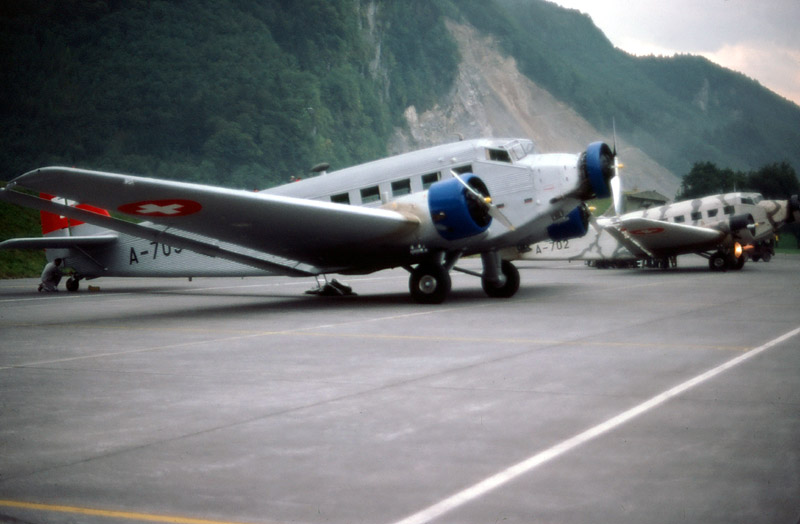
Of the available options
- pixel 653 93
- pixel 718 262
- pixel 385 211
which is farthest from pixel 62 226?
pixel 653 93

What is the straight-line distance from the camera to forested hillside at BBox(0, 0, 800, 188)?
239 ft

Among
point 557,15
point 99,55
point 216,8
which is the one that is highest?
point 557,15

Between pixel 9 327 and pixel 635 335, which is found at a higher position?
pixel 9 327

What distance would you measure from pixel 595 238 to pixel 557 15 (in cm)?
16639

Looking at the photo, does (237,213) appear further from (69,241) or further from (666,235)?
(666,235)

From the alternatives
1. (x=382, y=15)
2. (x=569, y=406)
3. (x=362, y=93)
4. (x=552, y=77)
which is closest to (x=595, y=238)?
(x=569, y=406)

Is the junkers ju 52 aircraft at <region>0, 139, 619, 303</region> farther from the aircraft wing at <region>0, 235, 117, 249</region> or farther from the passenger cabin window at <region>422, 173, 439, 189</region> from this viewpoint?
the aircraft wing at <region>0, 235, 117, 249</region>

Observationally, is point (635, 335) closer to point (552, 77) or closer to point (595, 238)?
point (595, 238)

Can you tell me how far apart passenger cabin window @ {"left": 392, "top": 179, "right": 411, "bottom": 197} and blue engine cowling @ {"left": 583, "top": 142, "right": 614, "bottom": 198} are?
3523mm

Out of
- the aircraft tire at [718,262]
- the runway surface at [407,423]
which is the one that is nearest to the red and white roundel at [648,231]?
the aircraft tire at [718,262]

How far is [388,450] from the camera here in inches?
191

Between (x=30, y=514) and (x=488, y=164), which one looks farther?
(x=488, y=164)

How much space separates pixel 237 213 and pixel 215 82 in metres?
69.6

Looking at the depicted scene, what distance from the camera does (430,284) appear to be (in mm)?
15219
